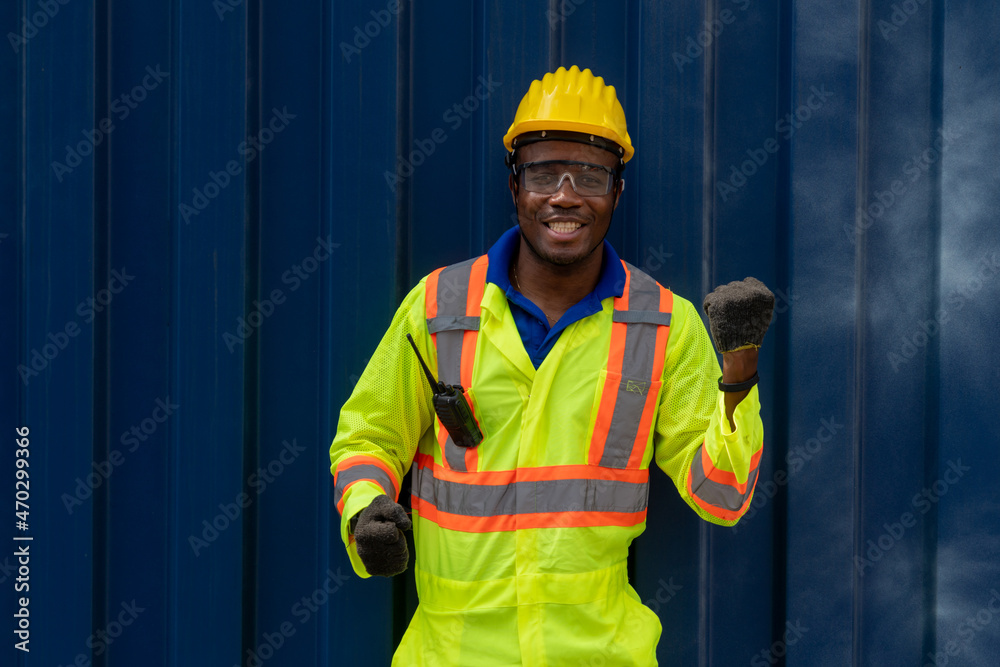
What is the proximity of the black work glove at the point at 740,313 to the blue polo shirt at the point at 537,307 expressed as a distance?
0.38 metres

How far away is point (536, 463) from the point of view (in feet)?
6.45

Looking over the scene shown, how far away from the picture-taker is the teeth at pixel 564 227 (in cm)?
202

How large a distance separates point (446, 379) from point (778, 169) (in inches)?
55.0

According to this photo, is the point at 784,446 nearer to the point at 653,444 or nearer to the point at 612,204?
the point at 653,444

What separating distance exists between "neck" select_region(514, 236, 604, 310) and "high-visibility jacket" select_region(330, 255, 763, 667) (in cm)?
10

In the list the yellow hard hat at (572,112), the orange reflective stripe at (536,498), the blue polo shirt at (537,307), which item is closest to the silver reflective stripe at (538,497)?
the orange reflective stripe at (536,498)

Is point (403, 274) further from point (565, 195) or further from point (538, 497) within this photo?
point (538, 497)

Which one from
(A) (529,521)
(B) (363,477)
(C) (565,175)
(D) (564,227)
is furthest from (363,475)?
(C) (565,175)

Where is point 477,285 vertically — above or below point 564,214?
below

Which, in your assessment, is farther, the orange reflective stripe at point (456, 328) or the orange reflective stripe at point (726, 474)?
the orange reflective stripe at point (456, 328)

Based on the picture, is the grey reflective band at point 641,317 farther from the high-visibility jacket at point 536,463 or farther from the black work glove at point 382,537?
the black work glove at point 382,537

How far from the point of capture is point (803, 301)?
2449 mm

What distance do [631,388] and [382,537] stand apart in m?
0.79

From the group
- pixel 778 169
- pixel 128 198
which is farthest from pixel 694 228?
pixel 128 198
